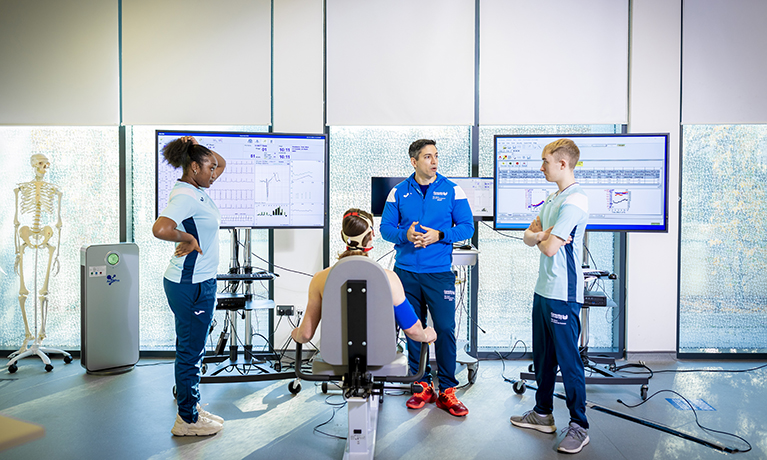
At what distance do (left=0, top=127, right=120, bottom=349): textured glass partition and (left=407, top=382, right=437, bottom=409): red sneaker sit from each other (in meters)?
2.88

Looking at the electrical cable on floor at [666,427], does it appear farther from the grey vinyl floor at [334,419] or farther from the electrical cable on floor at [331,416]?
the electrical cable on floor at [331,416]

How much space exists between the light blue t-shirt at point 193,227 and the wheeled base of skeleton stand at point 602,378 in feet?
7.08

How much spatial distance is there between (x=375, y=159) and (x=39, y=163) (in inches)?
106

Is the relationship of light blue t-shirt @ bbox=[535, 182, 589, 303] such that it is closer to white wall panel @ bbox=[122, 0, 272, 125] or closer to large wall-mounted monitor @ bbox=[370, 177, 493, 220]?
large wall-mounted monitor @ bbox=[370, 177, 493, 220]

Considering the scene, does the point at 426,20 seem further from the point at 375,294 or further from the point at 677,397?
the point at 677,397

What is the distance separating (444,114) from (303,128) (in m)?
1.17

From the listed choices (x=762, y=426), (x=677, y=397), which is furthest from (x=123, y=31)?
(x=762, y=426)

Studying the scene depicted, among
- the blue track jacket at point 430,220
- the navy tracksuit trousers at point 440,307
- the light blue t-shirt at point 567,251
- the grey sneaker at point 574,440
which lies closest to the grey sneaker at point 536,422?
the grey sneaker at point 574,440

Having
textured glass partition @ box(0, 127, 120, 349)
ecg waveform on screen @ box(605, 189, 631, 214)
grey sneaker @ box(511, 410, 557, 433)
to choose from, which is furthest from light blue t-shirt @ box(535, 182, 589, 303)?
textured glass partition @ box(0, 127, 120, 349)

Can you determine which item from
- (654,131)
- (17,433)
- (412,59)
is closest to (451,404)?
(17,433)

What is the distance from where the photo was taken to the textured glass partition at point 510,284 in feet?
13.3

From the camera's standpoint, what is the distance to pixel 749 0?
12.6 feet

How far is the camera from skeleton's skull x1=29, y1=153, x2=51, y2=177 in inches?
148

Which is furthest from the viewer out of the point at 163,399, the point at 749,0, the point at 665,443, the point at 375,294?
the point at 749,0
